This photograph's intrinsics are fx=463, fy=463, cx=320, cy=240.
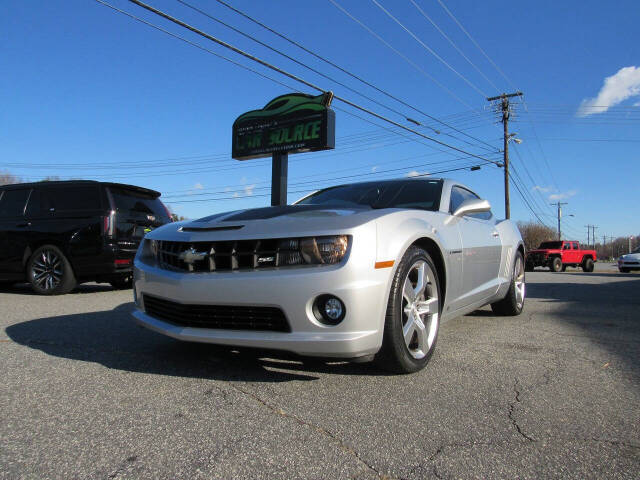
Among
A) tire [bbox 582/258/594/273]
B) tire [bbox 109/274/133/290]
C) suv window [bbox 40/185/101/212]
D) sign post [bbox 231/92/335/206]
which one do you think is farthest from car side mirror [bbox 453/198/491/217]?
tire [bbox 582/258/594/273]

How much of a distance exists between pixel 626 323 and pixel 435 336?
9.22 ft

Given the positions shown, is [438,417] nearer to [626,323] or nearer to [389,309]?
[389,309]

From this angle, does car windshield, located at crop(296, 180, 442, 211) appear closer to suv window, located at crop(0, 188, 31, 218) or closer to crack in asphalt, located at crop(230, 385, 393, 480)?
crack in asphalt, located at crop(230, 385, 393, 480)

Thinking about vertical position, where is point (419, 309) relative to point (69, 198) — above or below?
below

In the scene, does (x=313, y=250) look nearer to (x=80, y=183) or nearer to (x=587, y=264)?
(x=80, y=183)

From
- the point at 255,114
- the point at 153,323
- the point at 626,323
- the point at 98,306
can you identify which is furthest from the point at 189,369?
the point at 255,114

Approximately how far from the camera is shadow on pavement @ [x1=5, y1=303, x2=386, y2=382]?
104 inches

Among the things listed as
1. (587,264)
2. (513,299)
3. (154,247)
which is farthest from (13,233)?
(587,264)

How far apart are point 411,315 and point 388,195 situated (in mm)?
1373

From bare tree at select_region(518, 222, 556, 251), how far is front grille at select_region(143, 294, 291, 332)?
8873 centimetres

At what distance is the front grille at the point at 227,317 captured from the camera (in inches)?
92.4

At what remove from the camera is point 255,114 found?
19609 mm

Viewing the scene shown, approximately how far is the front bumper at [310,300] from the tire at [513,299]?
2.91 metres

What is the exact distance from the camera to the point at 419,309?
2.76m
